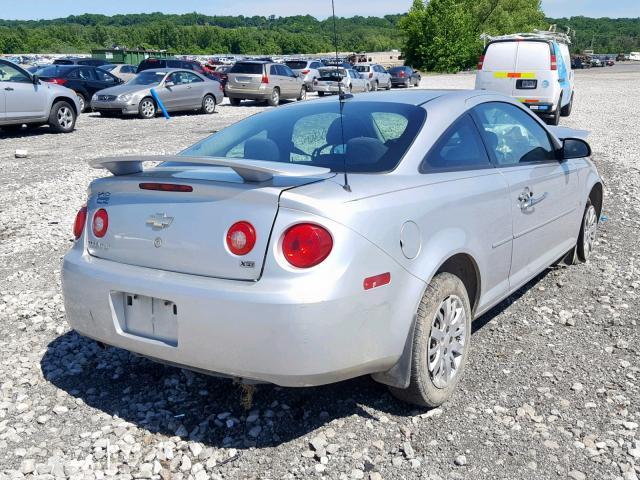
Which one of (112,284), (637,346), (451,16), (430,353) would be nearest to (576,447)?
(430,353)

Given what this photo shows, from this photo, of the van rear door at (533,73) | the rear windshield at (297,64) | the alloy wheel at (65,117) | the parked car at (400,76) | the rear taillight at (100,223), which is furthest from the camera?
the parked car at (400,76)

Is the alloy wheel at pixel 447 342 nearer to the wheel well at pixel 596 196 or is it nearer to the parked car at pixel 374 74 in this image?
the wheel well at pixel 596 196

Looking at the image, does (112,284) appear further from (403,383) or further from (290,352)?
(403,383)

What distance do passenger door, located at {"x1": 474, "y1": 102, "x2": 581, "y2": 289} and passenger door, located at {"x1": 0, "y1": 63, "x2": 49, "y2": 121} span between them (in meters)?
12.0

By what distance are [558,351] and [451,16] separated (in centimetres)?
7077

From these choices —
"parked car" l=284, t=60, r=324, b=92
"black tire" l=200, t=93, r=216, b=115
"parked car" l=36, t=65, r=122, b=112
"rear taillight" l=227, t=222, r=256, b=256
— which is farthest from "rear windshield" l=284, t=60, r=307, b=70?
"rear taillight" l=227, t=222, r=256, b=256

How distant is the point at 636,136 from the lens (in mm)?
14938

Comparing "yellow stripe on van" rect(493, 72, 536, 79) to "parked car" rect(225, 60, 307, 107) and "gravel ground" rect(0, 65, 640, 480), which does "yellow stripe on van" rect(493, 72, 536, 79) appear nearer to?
"parked car" rect(225, 60, 307, 107)

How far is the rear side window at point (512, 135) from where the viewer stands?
407 centimetres

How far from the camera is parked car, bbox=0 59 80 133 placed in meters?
13.6

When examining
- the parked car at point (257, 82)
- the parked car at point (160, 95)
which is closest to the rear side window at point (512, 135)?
the parked car at point (160, 95)

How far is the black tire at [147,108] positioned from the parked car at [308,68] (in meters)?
11.2

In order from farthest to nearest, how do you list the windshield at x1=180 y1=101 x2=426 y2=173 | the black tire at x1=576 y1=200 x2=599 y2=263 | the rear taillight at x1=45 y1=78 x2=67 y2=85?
1. the rear taillight at x1=45 y1=78 x2=67 y2=85
2. the black tire at x1=576 y1=200 x2=599 y2=263
3. the windshield at x1=180 y1=101 x2=426 y2=173

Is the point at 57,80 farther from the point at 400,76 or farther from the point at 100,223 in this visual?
the point at 400,76
